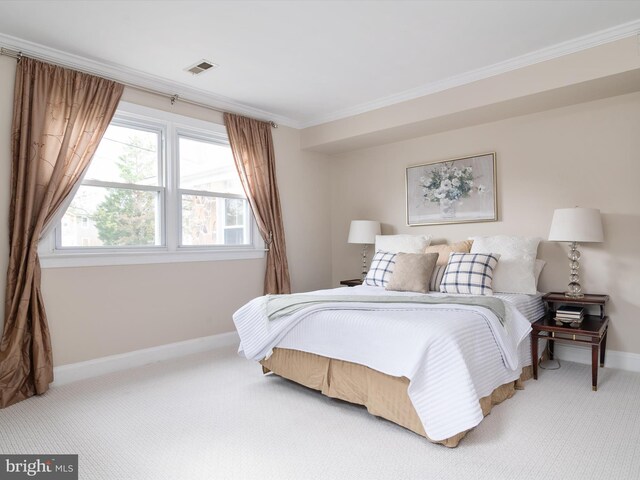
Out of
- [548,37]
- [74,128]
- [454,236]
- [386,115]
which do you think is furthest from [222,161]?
[548,37]

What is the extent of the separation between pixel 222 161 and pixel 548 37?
3.16m

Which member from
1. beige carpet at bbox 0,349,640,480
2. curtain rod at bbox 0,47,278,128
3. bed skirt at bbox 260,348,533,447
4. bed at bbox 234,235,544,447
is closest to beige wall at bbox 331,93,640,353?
bed at bbox 234,235,544,447

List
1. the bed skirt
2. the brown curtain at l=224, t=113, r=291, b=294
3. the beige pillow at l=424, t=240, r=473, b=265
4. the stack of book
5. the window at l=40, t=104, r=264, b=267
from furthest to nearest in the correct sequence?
1. the brown curtain at l=224, t=113, r=291, b=294
2. the beige pillow at l=424, t=240, r=473, b=265
3. the window at l=40, t=104, r=264, b=267
4. the stack of book
5. the bed skirt

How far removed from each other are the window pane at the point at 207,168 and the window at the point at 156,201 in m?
0.01

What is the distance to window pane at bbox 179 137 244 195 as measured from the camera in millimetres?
4145

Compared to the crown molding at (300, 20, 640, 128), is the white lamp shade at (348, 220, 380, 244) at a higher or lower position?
lower

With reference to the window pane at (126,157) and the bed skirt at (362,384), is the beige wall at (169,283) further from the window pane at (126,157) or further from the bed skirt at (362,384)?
the bed skirt at (362,384)

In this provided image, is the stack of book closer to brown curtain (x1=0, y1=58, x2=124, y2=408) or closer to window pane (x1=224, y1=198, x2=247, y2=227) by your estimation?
window pane (x1=224, y1=198, x2=247, y2=227)

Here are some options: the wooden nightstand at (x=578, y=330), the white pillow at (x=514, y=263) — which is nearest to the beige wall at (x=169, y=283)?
the white pillow at (x=514, y=263)

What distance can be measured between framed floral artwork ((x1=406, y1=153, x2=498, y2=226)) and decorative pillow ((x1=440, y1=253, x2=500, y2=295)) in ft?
2.43

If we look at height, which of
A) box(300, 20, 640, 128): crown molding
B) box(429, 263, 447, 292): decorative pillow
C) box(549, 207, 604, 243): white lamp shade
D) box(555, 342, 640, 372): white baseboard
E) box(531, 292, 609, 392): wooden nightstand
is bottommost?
box(555, 342, 640, 372): white baseboard

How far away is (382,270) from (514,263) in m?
1.19

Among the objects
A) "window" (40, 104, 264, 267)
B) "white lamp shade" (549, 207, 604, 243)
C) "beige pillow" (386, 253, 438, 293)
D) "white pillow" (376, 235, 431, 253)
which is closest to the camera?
"white lamp shade" (549, 207, 604, 243)

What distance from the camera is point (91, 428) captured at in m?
2.43
